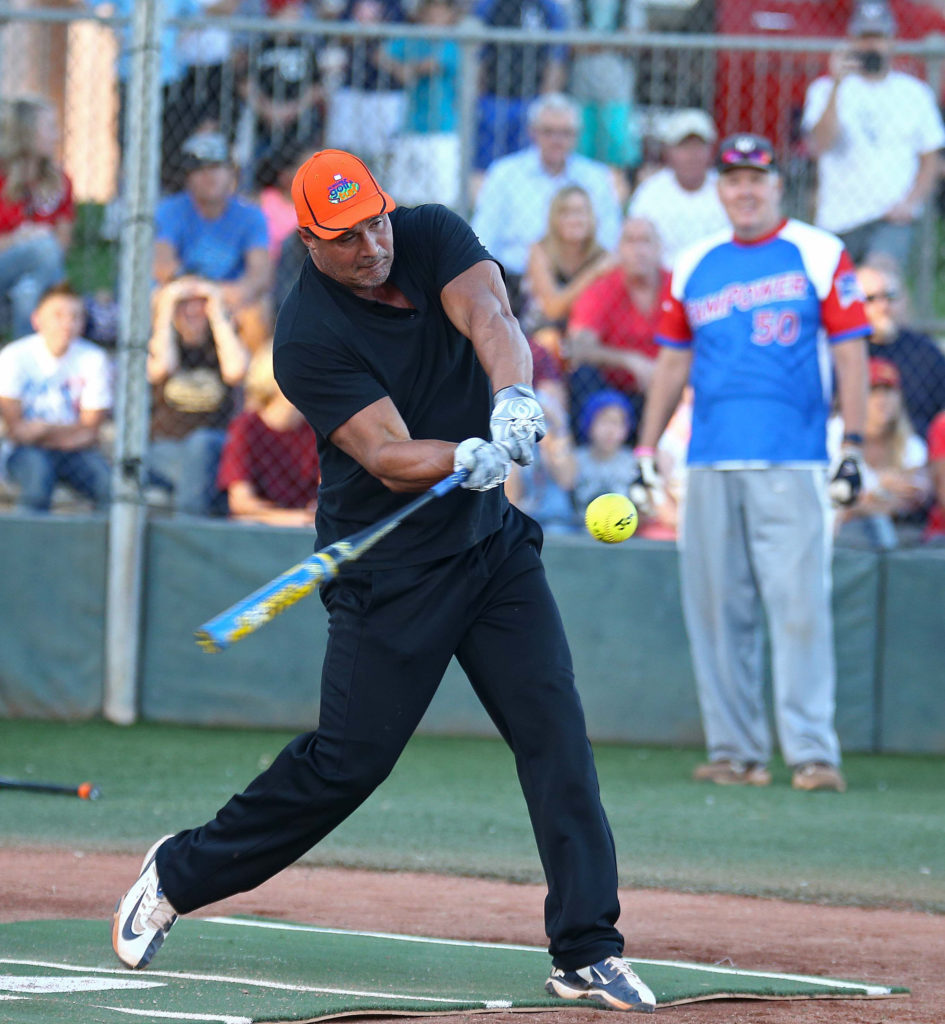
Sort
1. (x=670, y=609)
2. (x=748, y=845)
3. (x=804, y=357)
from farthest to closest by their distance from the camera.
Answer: (x=670, y=609)
(x=804, y=357)
(x=748, y=845)

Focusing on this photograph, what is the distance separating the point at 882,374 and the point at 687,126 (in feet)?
6.09

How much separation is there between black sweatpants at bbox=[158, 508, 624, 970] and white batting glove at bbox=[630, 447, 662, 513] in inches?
113

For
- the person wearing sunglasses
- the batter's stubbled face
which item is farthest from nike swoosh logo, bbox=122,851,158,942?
the person wearing sunglasses

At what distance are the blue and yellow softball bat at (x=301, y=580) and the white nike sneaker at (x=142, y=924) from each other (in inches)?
29.4

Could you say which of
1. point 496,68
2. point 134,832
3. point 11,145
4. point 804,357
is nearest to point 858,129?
point 496,68

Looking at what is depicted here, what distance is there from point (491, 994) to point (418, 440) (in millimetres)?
1370

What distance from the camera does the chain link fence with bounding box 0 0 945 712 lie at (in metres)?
8.95

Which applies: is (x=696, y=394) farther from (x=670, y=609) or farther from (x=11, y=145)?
(x=11, y=145)

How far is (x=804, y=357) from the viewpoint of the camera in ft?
23.6

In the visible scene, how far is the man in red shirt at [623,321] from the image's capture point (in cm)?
934

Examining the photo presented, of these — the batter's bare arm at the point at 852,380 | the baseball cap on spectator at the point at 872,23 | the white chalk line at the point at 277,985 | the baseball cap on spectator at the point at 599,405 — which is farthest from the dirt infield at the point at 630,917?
the baseball cap on spectator at the point at 872,23

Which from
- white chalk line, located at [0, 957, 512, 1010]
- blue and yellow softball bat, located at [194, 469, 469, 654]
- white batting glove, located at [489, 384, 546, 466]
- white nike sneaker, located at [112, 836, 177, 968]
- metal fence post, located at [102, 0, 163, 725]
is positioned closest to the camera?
blue and yellow softball bat, located at [194, 469, 469, 654]

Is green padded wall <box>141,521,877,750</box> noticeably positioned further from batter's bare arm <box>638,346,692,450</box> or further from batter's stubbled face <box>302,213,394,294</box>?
batter's stubbled face <box>302,213,394,294</box>

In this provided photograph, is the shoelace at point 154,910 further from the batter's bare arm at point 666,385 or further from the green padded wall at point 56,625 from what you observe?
the green padded wall at point 56,625
